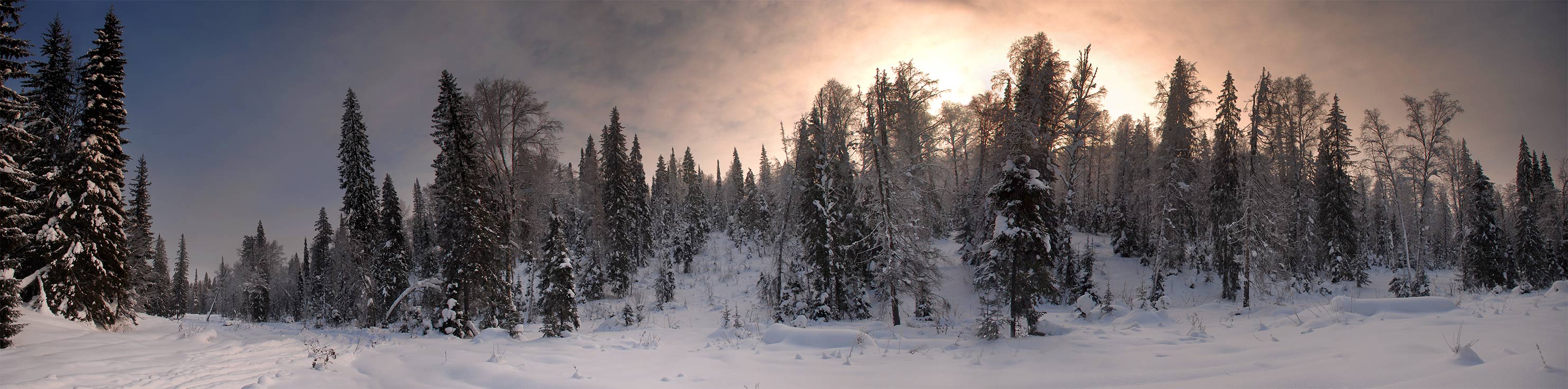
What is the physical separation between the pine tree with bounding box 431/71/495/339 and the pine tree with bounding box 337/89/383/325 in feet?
38.8

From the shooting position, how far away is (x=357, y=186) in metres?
25.9

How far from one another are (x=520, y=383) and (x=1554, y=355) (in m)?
12.4

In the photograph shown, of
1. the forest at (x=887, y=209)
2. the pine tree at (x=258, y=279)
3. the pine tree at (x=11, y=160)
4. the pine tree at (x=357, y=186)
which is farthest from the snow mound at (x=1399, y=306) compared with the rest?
the pine tree at (x=258, y=279)

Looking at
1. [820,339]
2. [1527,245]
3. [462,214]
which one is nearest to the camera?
[820,339]

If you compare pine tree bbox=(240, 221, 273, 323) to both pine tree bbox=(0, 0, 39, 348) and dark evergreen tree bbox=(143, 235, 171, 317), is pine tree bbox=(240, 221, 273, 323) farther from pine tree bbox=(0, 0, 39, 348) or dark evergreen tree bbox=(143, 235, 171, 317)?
pine tree bbox=(0, 0, 39, 348)

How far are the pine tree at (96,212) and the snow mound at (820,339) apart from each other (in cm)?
1911

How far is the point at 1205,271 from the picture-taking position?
27000 mm

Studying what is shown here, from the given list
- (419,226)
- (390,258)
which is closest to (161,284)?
(419,226)

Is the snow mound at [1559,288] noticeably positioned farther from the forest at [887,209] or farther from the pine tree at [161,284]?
the pine tree at [161,284]

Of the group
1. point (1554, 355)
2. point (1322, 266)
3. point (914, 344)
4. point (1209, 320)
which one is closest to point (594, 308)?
point (914, 344)

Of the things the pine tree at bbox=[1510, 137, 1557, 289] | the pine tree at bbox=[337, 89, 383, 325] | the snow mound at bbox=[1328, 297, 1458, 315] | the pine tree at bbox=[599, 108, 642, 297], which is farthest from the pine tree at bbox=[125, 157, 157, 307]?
the pine tree at bbox=[1510, 137, 1557, 289]

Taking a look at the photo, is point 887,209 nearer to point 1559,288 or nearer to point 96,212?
point 1559,288

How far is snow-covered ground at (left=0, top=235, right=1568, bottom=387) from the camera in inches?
267

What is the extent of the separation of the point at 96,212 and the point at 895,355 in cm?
2253
